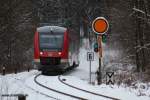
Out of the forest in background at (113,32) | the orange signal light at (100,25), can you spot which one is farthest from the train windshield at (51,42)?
the orange signal light at (100,25)

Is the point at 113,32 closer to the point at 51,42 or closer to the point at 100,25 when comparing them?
the point at 51,42

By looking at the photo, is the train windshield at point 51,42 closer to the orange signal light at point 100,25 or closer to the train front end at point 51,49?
the train front end at point 51,49

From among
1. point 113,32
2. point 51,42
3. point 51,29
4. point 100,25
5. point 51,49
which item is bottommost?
point 51,49

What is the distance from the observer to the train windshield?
31.6 meters

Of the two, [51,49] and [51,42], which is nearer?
[51,49]

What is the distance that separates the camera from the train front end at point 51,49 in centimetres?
3144

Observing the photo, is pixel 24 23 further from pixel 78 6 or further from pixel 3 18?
pixel 78 6

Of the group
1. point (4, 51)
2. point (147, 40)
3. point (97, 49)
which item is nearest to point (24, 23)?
point (4, 51)

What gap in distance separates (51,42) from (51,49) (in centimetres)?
49

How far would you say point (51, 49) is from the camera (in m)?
31.5

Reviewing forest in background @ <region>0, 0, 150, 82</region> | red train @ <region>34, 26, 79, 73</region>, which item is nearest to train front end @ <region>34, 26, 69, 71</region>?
red train @ <region>34, 26, 79, 73</region>

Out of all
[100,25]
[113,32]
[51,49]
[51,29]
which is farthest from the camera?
[113,32]

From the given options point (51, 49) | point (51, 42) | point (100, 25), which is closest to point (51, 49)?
point (51, 49)

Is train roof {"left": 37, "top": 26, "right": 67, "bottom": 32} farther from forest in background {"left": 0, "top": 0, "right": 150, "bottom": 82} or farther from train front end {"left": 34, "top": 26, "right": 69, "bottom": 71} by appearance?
forest in background {"left": 0, "top": 0, "right": 150, "bottom": 82}
